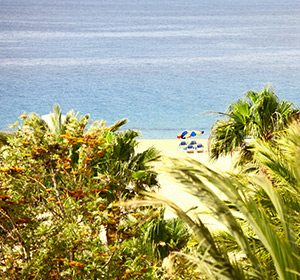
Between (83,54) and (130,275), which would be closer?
(130,275)

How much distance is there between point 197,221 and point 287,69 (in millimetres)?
59167

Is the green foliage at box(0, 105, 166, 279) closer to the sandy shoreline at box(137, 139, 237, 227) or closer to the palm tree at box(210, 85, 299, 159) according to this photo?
the sandy shoreline at box(137, 139, 237, 227)

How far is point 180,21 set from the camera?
105312mm

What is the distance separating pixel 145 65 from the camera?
6119cm

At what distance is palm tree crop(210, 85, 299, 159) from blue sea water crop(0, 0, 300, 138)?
20.3 m

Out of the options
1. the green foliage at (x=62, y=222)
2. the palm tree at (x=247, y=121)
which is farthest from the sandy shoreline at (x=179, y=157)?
the green foliage at (x=62, y=222)

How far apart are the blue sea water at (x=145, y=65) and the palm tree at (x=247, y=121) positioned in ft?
66.6

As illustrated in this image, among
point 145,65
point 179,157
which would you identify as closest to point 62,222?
point 179,157

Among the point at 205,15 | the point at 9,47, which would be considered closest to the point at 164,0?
the point at 205,15

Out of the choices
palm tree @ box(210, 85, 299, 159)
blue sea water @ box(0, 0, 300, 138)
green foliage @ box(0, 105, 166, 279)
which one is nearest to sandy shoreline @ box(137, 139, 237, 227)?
palm tree @ box(210, 85, 299, 159)

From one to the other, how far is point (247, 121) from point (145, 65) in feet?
176

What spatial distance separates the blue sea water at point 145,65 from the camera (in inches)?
1734

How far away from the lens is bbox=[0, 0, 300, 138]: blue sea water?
44031 mm

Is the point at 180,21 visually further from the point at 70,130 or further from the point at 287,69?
the point at 70,130
